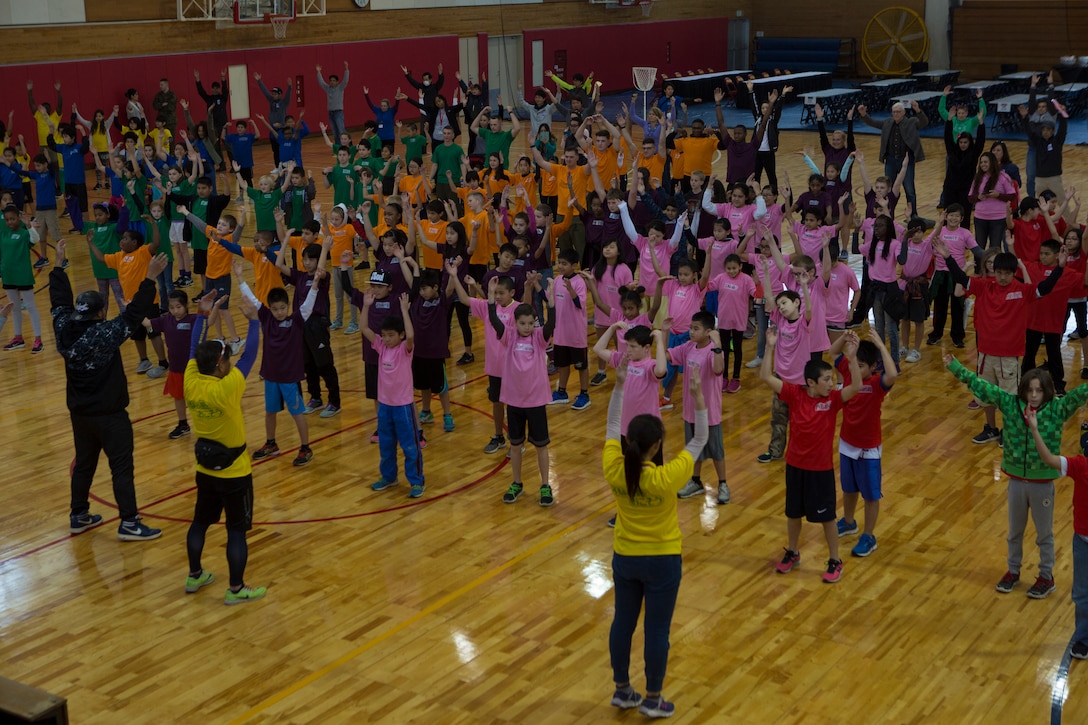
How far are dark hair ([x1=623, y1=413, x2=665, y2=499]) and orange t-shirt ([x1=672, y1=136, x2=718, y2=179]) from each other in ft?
43.4

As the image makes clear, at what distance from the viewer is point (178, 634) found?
26.0 feet

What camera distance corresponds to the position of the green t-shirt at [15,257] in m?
14.1

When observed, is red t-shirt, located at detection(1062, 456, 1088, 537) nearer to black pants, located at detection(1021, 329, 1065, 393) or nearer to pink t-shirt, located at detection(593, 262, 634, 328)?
black pants, located at detection(1021, 329, 1065, 393)

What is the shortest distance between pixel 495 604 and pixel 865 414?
299 centimetres

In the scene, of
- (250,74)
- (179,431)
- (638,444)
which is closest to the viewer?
(638,444)

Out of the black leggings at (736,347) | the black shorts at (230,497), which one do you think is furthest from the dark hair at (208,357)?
the black leggings at (736,347)

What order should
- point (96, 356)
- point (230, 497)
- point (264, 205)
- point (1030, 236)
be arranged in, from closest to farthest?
point (230, 497)
point (96, 356)
point (1030, 236)
point (264, 205)

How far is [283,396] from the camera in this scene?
1086cm

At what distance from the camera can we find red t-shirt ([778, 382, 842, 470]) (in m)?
Result: 8.16

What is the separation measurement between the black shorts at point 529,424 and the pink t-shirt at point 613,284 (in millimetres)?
2596

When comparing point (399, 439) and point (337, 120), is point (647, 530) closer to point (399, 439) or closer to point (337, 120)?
point (399, 439)

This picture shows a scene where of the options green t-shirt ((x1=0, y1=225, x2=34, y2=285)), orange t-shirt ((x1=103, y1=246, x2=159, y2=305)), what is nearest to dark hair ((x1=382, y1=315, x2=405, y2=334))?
orange t-shirt ((x1=103, y1=246, x2=159, y2=305))

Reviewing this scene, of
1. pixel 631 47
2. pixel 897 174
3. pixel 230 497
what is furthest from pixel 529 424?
pixel 631 47

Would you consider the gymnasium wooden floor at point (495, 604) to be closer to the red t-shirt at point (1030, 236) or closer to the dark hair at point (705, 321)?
the dark hair at point (705, 321)
